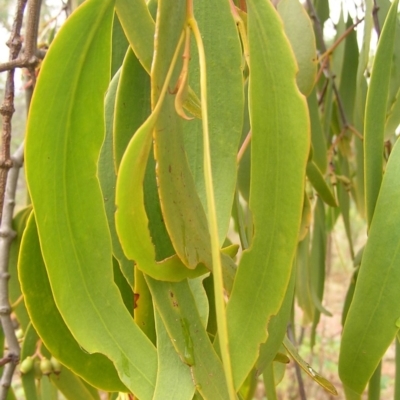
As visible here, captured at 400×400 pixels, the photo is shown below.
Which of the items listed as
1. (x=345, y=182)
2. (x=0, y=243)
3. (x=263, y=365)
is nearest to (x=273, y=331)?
(x=263, y=365)

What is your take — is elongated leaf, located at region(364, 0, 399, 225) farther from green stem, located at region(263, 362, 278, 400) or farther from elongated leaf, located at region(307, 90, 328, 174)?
elongated leaf, located at region(307, 90, 328, 174)

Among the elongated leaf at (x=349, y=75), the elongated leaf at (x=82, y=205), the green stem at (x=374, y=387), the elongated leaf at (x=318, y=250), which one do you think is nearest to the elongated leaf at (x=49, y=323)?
the elongated leaf at (x=82, y=205)

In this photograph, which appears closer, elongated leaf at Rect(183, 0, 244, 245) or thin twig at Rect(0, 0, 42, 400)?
elongated leaf at Rect(183, 0, 244, 245)

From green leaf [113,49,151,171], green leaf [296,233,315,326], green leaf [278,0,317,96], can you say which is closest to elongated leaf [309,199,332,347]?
green leaf [296,233,315,326]

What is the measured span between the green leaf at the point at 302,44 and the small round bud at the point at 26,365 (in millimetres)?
587

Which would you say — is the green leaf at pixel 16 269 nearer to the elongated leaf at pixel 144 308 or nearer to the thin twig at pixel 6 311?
the thin twig at pixel 6 311

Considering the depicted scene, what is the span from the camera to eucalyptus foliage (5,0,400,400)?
1.31 feet

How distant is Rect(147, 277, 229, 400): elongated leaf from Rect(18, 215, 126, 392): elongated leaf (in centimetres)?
16

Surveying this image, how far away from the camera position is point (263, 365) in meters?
0.45

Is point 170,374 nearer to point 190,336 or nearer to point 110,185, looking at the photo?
point 190,336

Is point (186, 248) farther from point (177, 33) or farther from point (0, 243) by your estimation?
point (0, 243)

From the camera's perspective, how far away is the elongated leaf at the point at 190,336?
1.39 feet

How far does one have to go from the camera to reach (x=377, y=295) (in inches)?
19.8

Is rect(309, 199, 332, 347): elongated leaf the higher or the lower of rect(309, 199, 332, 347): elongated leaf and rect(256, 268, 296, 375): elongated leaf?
the lower
